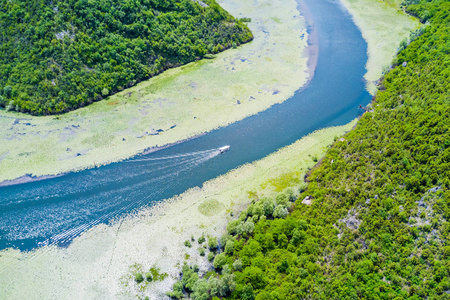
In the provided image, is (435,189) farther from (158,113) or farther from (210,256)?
(158,113)

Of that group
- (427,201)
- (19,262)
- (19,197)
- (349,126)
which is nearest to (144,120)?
(19,197)

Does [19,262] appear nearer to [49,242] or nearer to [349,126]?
[49,242]

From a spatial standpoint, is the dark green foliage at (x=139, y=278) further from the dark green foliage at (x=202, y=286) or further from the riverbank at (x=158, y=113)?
the riverbank at (x=158, y=113)

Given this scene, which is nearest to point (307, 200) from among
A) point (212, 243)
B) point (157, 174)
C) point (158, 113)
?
point (212, 243)

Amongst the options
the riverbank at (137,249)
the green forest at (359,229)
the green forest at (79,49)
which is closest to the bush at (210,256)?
the green forest at (359,229)

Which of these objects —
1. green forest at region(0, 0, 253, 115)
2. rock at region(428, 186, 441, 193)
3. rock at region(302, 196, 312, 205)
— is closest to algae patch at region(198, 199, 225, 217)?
rock at region(302, 196, 312, 205)

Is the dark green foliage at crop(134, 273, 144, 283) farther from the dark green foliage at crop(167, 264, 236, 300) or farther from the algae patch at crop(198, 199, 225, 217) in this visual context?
the algae patch at crop(198, 199, 225, 217)
